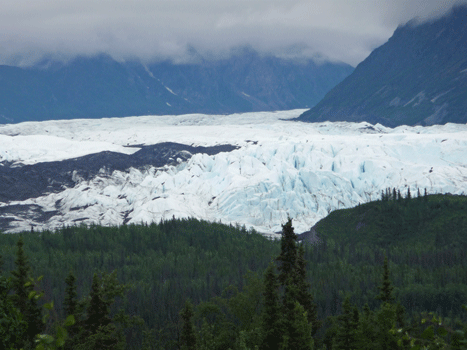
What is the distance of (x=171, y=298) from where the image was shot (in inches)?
3740

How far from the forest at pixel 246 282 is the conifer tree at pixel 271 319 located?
0.08 m

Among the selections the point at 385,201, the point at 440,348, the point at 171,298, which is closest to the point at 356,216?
the point at 385,201

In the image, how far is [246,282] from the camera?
107m

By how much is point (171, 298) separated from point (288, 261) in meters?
58.7

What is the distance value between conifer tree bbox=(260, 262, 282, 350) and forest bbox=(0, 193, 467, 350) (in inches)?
3.3

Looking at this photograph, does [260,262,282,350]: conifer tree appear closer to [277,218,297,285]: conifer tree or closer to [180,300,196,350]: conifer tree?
[277,218,297,285]: conifer tree

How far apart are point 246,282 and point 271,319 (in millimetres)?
71954

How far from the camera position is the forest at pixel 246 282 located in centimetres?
3394

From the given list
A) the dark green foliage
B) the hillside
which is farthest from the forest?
the hillside

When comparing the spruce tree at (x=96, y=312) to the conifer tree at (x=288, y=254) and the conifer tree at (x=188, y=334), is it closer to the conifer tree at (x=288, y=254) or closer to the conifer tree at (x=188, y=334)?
the conifer tree at (x=188, y=334)

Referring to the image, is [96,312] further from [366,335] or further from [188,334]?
[366,335]

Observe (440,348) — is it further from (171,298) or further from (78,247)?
(78,247)

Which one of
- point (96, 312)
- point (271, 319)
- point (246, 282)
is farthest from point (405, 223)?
point (96, 312)

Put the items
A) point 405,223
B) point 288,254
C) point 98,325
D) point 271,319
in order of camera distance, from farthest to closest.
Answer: point 405,223 < point 288,254 < point 271,319 < point 98,325
